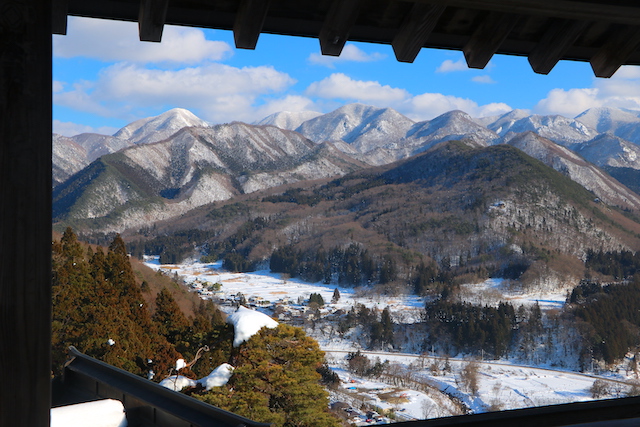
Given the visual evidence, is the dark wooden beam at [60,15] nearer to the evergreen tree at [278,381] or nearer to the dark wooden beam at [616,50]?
the dark wooden beam at [616,50]

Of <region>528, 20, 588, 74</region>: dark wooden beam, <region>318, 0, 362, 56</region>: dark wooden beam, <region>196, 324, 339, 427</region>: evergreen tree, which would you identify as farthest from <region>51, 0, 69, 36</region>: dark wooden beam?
<region>196, 324, 339, 427</region>: evergreen tree

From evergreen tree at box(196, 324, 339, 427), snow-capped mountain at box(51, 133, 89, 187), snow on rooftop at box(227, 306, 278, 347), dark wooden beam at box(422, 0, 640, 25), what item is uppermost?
snow-capped mountain at box(51, 133, 89, 187)

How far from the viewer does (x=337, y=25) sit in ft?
5.22

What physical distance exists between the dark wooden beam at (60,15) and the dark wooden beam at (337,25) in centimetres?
69

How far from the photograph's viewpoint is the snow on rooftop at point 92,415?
2732 millimetres

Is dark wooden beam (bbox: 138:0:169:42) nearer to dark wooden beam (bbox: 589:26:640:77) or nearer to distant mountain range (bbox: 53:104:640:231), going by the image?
dark wooden beam (bbox: 589:26:640:77)

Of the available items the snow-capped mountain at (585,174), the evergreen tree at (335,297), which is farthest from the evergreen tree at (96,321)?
the snow-capped mountain at (585,174)

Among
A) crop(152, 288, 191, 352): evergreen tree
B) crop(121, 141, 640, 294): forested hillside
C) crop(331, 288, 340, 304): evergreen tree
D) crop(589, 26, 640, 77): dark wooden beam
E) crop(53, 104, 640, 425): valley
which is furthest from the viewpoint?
crop(121, 141, 640, 294): forested hillside

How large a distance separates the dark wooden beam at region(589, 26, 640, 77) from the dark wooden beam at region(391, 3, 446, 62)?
73 cm

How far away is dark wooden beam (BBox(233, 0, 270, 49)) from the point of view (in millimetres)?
1492

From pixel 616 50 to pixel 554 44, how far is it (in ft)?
1.00

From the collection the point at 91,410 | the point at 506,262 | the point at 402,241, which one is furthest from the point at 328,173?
the point at 91,410

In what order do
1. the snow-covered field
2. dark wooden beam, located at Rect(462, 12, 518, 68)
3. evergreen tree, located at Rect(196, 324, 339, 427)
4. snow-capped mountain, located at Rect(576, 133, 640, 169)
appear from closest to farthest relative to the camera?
dark wooden beam, located at Rect(462, 12, 518, 68)
evergreen tree, located at Rect(196, 324, 339, 427)
the snow-covered field
snow-capped mountain, located at Rect(576, 133, 640, 169)

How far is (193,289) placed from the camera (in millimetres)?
69562
